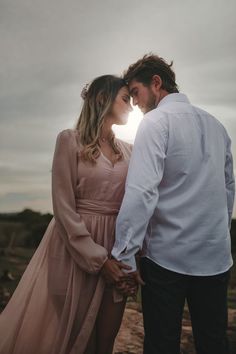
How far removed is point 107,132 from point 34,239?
23.3 ft

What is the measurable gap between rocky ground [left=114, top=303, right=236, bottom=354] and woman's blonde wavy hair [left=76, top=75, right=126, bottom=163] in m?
1.95

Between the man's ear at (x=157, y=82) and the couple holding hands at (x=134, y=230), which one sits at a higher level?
the man's ear at (x=157, y=82)

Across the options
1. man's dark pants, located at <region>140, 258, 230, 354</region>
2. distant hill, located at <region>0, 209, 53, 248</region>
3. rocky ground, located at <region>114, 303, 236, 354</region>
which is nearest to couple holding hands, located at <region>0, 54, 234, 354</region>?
man's dark pants, located at <region>140, 258, 230, 354</region>

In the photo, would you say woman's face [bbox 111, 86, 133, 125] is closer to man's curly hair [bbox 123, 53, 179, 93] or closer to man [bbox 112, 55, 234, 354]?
man's curly hair [bbox 123, 53, 179, 93]

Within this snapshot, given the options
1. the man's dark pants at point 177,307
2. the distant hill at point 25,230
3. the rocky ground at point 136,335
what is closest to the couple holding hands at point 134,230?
the man's dark pants at point 177,307

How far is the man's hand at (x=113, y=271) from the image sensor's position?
1952 mm

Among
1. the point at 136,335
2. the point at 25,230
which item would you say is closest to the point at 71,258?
the point at 136,335

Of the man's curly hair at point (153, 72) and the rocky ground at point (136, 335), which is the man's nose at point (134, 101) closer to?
the man's curly hair at point (153, 72)

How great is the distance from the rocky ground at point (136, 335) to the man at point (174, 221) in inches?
65.3

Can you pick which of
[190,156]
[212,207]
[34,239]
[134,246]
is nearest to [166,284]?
[134,246]

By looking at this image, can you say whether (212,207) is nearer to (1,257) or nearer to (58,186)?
(58,186)

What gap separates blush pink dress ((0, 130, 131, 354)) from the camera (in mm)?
2250

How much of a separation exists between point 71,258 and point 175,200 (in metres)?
0.79

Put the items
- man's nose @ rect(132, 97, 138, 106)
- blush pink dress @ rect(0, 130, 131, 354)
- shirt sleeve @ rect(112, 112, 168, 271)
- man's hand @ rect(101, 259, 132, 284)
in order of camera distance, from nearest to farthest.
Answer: shirt sleeve @ rect(112, 112, 168, 271) → man's hand @ rect(101, 259, 132, 284) → blush pink dress @ rect(0, 130, 131, 354) → man's nose @ rect(132, 97, 138, 106)
